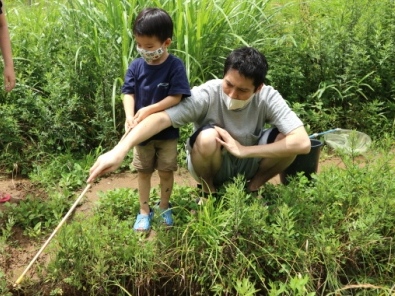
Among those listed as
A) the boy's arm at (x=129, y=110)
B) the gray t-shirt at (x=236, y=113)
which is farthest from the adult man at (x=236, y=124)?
the boy's arm at (x=129, y=110)

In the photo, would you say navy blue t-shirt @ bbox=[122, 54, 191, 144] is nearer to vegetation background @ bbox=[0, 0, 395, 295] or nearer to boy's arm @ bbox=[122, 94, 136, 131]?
boy's arm @ bbox=[122, 94, 136, 131]

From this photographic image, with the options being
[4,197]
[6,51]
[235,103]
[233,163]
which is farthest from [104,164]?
[4,197]

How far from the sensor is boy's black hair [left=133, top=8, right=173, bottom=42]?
2.59m

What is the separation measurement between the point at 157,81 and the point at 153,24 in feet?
1.01

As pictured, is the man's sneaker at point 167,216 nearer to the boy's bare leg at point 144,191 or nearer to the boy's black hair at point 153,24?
the boy's bare leg at point 144,191

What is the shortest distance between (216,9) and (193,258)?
8.05 ft

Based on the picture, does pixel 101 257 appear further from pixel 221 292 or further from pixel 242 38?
pixel 242 38

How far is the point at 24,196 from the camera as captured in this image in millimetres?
3518

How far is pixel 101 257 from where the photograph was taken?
245 centimetres

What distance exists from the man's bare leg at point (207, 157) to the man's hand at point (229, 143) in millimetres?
31

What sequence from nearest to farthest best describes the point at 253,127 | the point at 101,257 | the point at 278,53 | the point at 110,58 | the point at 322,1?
1. the point at 101,257
2. the point at 253,127
3. the point at 110,58
4. the point at 278,53
5. the point at 322,1

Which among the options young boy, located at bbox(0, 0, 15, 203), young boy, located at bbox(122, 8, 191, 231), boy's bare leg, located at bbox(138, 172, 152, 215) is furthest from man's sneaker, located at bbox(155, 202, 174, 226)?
young boy, located at bbox(0, 0, 15, 203)

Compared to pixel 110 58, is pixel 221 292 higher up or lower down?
lower down

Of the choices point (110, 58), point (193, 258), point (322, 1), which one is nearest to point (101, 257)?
point (193, 258)
